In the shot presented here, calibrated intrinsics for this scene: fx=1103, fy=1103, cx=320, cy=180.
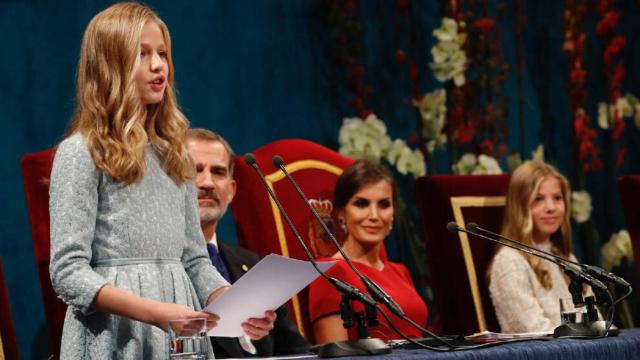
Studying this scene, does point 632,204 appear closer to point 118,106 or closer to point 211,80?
point 211,80

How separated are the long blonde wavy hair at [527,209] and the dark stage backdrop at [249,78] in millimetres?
813

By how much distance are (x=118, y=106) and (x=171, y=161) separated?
169 millimetres

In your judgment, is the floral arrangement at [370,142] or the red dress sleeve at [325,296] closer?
the red dress sleeve at [325,296]

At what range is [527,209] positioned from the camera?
3680 millimetres

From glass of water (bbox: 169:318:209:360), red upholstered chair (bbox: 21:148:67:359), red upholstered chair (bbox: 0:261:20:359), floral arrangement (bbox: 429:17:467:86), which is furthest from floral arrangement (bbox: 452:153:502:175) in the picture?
glass of water (bbox: 169:318:209:360)

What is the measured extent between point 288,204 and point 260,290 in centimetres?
137

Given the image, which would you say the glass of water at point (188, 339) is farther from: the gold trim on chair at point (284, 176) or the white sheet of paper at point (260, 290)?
the gold trim on chair at point (284, 176)

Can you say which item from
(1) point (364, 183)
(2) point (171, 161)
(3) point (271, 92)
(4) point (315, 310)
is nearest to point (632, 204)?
(1) point (364, 183)

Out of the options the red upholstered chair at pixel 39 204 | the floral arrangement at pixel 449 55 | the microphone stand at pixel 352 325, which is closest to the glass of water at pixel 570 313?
the microphone stand at pixel 352 325

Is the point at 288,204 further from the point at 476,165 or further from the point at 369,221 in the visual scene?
the point at 476,165

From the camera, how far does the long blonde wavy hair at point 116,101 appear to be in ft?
7.31

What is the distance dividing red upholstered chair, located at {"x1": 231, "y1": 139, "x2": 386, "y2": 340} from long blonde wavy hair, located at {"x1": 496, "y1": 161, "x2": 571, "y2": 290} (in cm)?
61

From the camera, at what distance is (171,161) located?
234 cm

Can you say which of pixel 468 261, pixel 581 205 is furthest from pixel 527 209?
pixel 581 205
